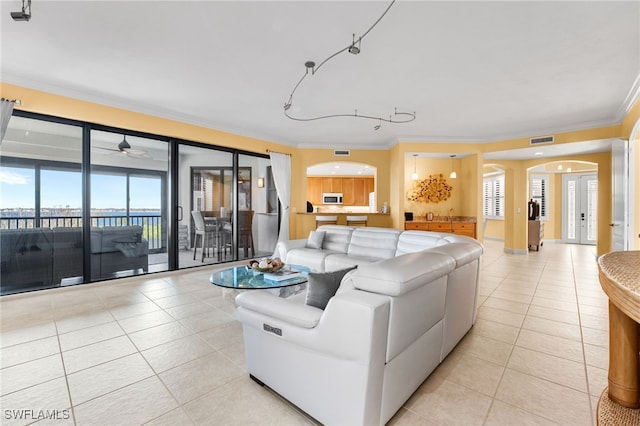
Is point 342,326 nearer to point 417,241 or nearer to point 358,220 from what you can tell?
point 417,241

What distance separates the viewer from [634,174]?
162 inches

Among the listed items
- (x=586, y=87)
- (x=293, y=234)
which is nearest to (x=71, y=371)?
(x=293, y=234)

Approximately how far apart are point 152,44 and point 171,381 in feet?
9.82

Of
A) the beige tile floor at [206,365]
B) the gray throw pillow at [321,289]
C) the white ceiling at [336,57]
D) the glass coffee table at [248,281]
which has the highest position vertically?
the white ceiling at [336,57]

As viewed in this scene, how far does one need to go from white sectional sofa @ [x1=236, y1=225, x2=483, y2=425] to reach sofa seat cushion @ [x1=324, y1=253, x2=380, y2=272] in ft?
5.98

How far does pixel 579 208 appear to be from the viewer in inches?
355

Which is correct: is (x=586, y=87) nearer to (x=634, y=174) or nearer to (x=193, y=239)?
(x=634, y=174)

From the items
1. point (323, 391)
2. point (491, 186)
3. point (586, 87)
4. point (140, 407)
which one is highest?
point (586, 87)

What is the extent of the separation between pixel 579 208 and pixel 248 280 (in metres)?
10.8

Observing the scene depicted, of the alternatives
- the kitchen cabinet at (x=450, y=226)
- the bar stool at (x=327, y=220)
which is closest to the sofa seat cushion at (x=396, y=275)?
the kitchen cabinet at (x=450, y=226)

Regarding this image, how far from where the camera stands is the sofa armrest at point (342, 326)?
4.38 feet

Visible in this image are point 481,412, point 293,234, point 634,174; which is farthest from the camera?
point 293,234

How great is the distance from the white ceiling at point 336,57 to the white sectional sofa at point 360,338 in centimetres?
200

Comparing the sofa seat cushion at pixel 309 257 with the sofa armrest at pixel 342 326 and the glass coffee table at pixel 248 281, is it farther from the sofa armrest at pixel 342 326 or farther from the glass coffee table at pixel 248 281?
the sofa armrest at pixel 342 326
